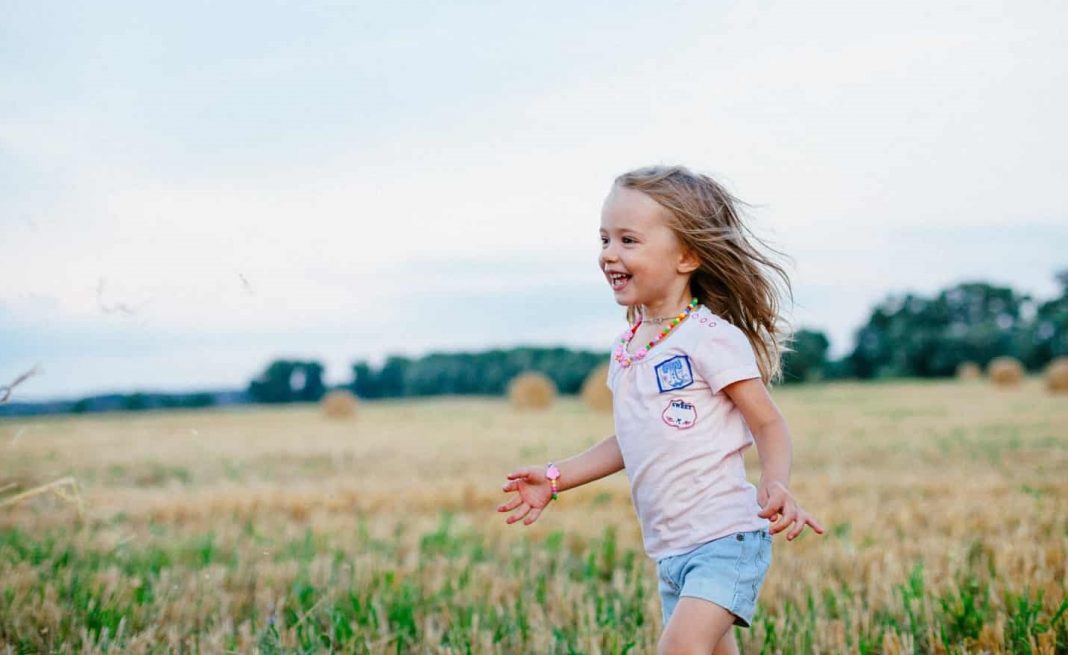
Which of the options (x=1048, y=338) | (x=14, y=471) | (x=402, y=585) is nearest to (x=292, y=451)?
(x=14, y=471)

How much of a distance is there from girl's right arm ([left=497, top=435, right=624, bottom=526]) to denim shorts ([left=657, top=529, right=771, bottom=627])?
359mm

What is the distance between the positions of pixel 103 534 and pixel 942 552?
478 cm

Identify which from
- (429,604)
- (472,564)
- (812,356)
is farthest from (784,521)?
(812,356)

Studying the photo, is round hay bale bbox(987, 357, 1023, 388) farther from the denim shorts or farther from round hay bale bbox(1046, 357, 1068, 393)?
the denim shorts

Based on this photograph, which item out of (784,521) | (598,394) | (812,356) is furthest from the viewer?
(812,356)

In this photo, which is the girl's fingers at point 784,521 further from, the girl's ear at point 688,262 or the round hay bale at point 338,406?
the round hay bale at point 338,406

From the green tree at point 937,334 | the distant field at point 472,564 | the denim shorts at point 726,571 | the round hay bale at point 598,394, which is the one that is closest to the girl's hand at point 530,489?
the denim shorts at point 726,571

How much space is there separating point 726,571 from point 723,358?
0.57m

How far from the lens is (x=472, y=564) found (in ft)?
16.4

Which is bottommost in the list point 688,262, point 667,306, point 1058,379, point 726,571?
point 1058,379

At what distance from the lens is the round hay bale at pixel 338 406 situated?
25.4 meters

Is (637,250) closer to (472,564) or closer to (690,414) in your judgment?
(690,414)

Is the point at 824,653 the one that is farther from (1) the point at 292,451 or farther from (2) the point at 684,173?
(1) the point at 292,451

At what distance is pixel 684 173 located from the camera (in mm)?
2988
